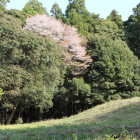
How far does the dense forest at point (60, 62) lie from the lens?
47.5ft

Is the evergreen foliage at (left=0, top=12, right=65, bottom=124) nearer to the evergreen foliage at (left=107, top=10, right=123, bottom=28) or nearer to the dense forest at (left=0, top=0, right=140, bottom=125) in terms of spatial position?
the dense forest at (left=0, top=0, right=140, bottom=125)

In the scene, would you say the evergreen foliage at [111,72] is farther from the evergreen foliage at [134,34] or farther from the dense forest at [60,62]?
the evergreen foliage at [134,34]

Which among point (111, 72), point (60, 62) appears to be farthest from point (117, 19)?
point (60, 62)

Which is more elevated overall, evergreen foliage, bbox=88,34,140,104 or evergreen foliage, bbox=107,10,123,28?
evergreen foliage, bbox=107,10,123,28

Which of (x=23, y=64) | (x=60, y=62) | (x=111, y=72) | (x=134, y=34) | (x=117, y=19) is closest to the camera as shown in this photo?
(x=23, y=64)

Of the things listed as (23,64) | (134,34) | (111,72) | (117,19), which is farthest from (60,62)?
(117,19)

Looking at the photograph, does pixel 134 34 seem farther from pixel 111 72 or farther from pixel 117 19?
pixel 111 72

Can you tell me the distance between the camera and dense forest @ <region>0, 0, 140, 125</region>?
14.5 m

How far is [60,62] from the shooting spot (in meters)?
18.9

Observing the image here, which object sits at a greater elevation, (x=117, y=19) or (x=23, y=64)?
(x=117, y=19)

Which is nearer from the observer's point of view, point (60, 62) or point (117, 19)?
point (60, 62)

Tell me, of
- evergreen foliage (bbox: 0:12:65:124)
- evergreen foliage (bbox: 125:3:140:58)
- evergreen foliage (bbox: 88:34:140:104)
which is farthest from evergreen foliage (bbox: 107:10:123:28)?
evergreen foliage (bbox: 0:12:65:124)

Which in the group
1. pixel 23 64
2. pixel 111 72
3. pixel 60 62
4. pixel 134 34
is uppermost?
pixel 134 34

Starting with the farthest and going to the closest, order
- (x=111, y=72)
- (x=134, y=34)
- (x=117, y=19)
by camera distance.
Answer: (x=117, y=19) < (x=134, y=34) < (x=111, y=72)
